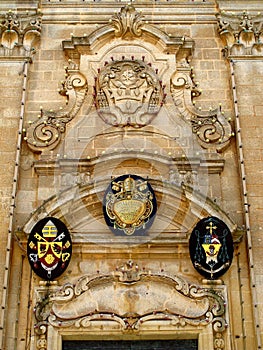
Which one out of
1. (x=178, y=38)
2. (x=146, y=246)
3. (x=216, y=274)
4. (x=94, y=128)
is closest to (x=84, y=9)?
(x=178, y=38)

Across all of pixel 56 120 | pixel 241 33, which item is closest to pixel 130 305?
pixel 56 120

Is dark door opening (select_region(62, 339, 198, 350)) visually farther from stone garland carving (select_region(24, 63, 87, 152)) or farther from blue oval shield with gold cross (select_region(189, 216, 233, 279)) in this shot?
stone garland carving (select_region(24, 63, 87, 152))

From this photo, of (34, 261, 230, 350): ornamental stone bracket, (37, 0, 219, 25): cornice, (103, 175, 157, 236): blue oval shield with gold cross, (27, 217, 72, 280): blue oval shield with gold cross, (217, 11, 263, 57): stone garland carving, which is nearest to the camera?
(34, 261, 230, 350): ornamental stone bracket

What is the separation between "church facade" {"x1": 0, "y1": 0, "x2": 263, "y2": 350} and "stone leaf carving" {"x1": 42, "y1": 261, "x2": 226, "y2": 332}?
20 millimetres

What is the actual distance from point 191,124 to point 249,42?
7.44ft

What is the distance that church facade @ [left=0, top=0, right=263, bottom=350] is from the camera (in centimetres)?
997

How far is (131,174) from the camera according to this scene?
11211 mm

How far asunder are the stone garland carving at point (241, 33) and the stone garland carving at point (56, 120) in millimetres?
3051

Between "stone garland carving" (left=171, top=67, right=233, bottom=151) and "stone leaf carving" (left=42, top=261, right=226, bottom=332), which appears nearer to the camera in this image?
"stone leaf carving" (left=42, top=261, right=226, bottom=332)

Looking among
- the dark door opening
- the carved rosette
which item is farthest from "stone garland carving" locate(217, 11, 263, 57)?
the dark door opening

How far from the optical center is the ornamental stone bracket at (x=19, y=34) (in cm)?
1260

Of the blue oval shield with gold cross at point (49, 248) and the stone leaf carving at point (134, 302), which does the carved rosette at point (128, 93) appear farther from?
the stone leaf carving at point (134, 302)

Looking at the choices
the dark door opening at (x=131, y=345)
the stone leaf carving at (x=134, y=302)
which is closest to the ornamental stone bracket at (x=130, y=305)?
the stone leaf carving at (x=134, y=302)

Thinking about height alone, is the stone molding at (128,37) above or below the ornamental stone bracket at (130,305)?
above
